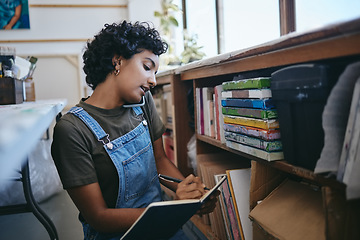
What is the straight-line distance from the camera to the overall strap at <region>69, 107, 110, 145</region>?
1078 mm

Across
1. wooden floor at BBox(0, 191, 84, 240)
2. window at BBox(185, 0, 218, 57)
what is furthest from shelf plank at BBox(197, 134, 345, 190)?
window at BBox(185, 0, 218, 57)

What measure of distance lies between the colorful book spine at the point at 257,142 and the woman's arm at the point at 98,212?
0.46m

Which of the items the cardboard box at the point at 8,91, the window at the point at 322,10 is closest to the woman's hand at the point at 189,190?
the window at the point at 322,10

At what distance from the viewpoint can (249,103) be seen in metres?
1.11

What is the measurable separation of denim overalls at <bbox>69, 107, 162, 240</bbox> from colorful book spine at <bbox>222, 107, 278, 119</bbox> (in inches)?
13.9

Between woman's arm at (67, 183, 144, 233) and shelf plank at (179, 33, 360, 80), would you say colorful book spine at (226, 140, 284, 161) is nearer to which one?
shelf plank at (179, 33, 360, 80)

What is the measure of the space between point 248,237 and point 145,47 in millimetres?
852

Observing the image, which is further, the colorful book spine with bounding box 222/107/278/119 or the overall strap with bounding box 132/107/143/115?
the overall strap with bounding box 132/107/143/115

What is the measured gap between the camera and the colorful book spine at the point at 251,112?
3.34 feet

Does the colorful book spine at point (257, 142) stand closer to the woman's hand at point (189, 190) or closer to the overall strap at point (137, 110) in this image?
the woman's hand at point (189, 190)

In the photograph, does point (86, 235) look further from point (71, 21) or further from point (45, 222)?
point (71, 21)

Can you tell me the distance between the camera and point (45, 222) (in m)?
1.76

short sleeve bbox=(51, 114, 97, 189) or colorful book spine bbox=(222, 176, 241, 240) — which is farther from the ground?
short sleeve bbox=(51, 114, 97, 189)

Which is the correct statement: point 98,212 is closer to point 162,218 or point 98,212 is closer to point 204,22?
point 162,218
